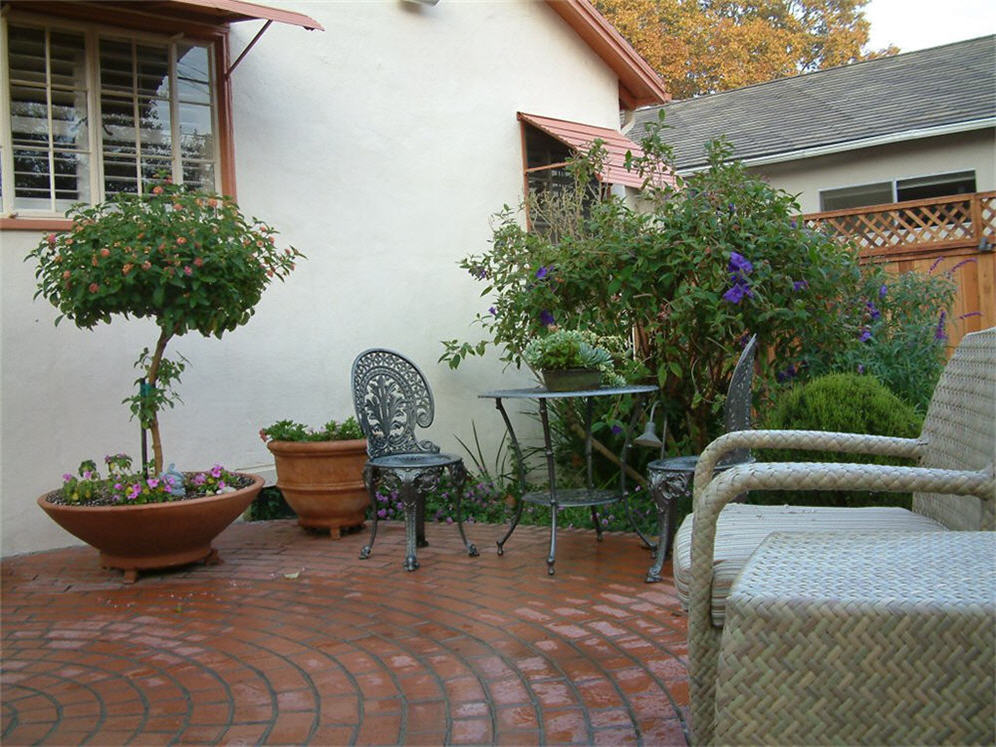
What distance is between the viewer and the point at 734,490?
78.0 inches

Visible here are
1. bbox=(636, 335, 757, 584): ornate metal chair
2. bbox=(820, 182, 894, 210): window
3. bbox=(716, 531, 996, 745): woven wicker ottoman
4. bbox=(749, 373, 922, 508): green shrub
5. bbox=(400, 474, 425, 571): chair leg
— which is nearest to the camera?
bbox=(716, 531, 996, 745): woven wicker ottoman

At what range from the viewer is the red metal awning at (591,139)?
7410mm

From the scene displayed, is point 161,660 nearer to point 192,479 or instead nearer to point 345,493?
point 192,479

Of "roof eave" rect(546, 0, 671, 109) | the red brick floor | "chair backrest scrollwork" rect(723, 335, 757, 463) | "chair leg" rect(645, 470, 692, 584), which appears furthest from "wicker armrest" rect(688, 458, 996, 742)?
"roof eave" rect(546, 0, 671, 109)

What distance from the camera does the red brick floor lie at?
2578mm

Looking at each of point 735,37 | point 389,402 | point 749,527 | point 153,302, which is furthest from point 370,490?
point 735,37

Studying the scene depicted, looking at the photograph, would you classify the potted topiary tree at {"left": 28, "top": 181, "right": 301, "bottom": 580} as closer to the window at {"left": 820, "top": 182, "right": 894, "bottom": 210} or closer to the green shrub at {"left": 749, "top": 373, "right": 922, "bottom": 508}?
the green shrub at {"left": 749, "top": 373, "right": 922, "bottom": 508}

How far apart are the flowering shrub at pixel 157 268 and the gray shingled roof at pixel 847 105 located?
955cm

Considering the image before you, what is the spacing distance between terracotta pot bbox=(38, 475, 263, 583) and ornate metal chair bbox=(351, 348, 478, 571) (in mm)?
734

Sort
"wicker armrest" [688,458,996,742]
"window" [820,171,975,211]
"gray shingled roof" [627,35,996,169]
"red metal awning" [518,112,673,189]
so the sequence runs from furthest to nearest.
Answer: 1. "gray shingled roof" [627,35,996,169]
2. "window" [820,171,975,211]
3. "red metal awning" [518,112,673,189]
4. "wicker armrest" [688,458,996,742]

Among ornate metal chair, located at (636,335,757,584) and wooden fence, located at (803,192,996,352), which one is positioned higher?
wooden fence, located at (803,192,996,352)

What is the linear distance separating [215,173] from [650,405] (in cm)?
324

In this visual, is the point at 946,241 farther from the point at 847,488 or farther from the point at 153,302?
the point at 847,488

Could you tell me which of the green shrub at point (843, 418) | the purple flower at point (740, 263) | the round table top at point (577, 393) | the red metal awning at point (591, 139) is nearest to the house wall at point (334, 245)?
the red metal awning at point (591, 139)
